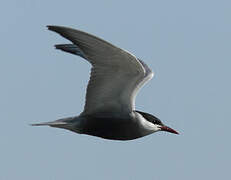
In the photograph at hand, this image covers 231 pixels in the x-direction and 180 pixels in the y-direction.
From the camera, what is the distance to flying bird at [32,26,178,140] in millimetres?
7992

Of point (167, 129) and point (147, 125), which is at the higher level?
point (147, 125)

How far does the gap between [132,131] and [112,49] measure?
1807 millimetres

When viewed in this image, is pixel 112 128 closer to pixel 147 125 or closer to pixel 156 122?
pixel 147 125

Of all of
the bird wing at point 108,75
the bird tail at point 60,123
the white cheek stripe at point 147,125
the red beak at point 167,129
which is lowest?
the bird tail at point 60,123

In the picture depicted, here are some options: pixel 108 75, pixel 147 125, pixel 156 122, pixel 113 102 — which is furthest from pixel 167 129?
pixel 108 75

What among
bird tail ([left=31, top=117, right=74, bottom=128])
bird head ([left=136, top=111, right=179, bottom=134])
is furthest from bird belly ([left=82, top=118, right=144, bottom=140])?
bird head ([left=136, top=111, right=179, bottom=134])

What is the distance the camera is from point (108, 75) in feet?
26.9

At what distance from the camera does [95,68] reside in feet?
26.7

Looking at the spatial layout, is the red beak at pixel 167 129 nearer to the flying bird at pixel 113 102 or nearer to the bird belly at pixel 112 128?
the flying bird at pixel 113 102

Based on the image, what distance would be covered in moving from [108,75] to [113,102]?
0.62 metres

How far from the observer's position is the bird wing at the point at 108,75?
740cm

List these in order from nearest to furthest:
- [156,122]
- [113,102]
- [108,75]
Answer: [108,75] < [113,102] < [156,122]

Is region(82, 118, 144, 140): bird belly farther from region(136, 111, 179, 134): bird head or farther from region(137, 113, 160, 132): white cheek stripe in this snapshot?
region(136, 111, 179, 134): bird head

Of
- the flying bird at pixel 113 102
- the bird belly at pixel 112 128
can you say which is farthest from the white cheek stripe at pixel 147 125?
the bird belly at pixel 112 128
